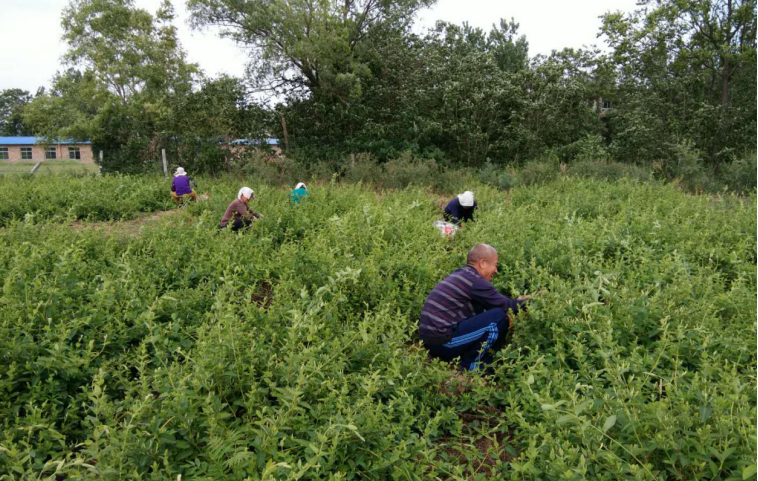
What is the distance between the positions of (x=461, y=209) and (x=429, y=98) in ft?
43.0

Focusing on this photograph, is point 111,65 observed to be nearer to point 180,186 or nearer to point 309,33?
point 309,33

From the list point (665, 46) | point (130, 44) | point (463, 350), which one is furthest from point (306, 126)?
point (463, 350)

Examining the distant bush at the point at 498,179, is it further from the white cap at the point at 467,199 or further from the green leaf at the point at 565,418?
the green leaf at the point at 565,418

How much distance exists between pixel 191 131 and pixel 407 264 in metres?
15.8

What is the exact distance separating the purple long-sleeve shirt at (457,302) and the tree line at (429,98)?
14.4m

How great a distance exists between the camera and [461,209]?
787 centimetres

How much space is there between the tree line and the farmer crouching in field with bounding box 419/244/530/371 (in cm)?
1433

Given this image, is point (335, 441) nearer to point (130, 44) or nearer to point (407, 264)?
point (407, 264)

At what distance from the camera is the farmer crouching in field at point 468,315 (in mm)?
3941

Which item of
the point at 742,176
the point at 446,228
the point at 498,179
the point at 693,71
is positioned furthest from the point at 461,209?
the point at 693,71

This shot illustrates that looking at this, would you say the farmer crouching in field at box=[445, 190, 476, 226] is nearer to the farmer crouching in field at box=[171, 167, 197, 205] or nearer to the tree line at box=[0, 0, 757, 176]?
the farmer crouching in field at box=[171, 167, 197, 205]

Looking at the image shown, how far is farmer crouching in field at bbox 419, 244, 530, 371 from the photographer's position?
3.94m

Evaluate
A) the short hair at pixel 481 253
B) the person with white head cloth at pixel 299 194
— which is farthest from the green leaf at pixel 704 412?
the person with white head cloth at pixel 299 194

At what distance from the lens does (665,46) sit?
1917 cm
